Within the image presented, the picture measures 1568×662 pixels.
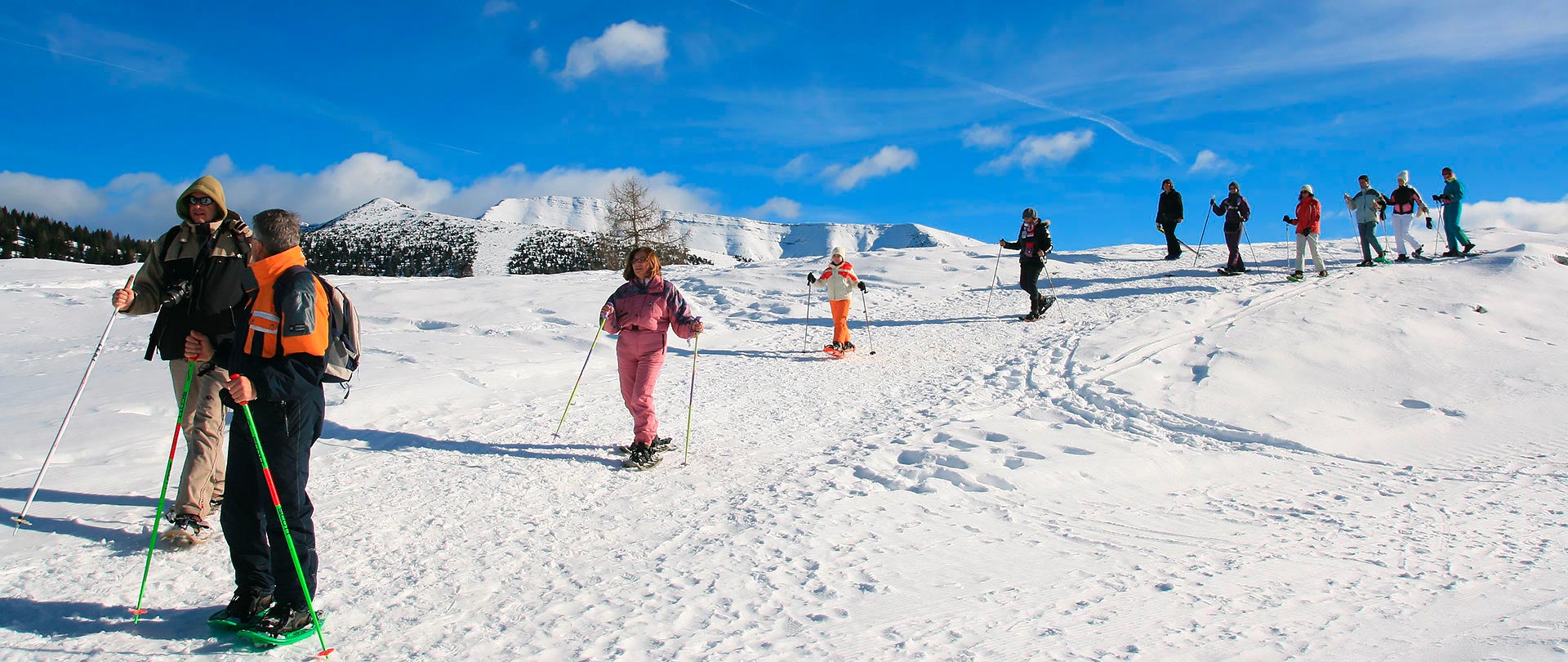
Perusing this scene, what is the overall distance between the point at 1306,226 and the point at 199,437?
17.6m

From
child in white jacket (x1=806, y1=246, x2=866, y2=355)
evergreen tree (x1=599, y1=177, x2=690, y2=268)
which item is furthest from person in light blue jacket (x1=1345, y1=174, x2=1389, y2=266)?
evergreen tree (x1=599, y1=177, x2=690, y2=268)

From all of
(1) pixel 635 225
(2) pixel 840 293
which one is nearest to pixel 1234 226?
(2) pixel 840 293

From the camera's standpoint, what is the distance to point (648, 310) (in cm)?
641

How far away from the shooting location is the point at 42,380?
8234 millimetres

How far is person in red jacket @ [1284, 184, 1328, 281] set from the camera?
15.3 m

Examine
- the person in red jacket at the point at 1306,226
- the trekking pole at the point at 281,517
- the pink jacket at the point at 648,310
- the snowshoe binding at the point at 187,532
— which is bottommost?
the snowshoe binding at the point at 187,532

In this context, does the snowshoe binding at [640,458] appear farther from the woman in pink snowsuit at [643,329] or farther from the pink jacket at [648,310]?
the pink jacket at [648,310]

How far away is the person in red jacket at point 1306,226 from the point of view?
1527 centimetres

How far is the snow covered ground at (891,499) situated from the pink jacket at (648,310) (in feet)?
3.79

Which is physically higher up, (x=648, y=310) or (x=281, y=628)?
(x=648, y=310)

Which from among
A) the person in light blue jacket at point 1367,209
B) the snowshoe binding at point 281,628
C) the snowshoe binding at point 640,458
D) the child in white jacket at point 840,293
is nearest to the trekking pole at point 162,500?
the snowshoe binding at point 281,628

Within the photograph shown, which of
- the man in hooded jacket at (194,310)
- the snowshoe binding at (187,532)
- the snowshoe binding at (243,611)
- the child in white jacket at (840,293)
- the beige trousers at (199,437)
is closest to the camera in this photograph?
the snowshoe binding at (243,611)

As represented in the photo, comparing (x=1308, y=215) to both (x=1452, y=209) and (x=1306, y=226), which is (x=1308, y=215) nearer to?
(x=1306, y=226)

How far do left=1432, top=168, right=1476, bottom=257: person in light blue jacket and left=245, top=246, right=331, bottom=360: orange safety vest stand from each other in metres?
20.8
